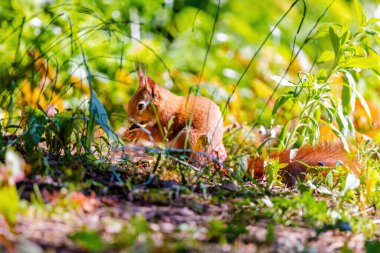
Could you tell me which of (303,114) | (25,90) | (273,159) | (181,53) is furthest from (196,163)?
(181,53)

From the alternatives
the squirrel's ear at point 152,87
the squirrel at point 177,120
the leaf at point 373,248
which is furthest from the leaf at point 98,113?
the leaf at point 373,248

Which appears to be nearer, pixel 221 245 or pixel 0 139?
pixel 221 245

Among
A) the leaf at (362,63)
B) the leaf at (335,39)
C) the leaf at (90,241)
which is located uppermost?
the leaf at (335,39)

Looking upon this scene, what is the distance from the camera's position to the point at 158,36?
6816mm

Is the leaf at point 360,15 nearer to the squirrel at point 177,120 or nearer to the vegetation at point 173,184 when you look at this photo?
the vegetation at point 173,184

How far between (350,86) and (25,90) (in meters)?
2.75

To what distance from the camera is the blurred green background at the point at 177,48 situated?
210 inches

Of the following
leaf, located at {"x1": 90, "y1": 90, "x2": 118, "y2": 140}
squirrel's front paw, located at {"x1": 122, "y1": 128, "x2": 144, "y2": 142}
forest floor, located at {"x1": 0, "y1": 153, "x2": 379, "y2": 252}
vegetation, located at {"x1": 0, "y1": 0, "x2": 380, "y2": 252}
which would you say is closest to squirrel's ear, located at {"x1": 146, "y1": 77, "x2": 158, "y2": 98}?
squirrel's front paw, located at {"x1": 122, "y1": 128, "x2": 144, "y2": 142}

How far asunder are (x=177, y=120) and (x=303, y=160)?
0.80 m

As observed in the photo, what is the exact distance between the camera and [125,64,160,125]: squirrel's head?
4.12m

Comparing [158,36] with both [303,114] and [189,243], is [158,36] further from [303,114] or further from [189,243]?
[189,243]

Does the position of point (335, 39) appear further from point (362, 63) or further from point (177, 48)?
point (177, 48)

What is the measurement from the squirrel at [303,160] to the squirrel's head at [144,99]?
2.97 feet

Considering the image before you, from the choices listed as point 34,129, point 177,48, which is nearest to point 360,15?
point 34,129
